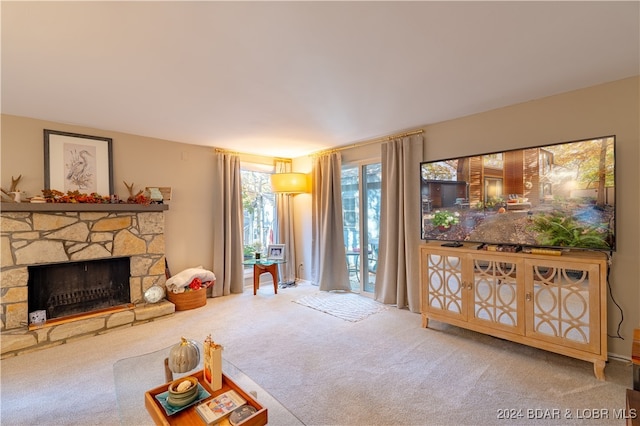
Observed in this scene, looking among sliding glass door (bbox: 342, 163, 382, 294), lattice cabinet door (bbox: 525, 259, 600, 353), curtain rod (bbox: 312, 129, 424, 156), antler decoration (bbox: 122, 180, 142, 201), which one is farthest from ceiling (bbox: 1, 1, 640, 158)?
lattice cabinet door (bbox: 525, 259, 600, 353)

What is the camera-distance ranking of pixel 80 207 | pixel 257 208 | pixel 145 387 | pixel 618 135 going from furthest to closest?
pixel 257 208
pixel 80 207
pixel 618 135
pixel 145 387

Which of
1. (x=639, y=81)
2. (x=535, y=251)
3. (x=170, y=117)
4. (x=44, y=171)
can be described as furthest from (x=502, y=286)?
(x=44, y=171)

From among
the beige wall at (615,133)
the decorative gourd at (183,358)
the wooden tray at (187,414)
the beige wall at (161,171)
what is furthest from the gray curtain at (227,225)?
the beige wall at (615,133)

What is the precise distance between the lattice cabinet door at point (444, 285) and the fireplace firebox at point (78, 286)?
3.45 meters

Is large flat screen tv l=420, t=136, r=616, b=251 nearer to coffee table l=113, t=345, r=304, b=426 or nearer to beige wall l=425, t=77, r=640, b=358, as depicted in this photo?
beige wall l=425, t=77, r=640, b=358

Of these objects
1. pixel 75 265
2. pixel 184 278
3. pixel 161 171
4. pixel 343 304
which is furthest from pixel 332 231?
pixel 75 265

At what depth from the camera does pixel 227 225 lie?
14.0 ft

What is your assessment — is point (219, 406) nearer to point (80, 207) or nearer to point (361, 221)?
point (80, 207)

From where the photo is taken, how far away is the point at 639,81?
7.22 feet

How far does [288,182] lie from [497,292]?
3.06 m

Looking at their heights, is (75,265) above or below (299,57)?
below

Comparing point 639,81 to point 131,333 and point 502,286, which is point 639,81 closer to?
point 502,286

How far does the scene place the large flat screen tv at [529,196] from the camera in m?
2.21

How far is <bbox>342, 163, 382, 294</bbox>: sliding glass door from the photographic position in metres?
4.10
